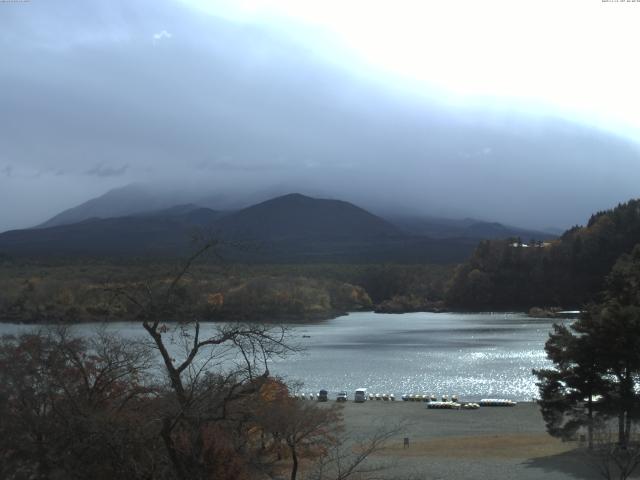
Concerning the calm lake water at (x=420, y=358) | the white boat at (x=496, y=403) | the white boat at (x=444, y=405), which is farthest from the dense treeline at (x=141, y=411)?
the white boat at (x=496, y=403)

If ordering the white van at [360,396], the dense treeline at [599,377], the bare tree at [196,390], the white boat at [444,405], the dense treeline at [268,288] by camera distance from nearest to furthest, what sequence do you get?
the bare tree at [196,390] < the dense treeline at [599,377] < the white boat at [444,405] < the white van at [360,396] < the dense treeline at [268,288]

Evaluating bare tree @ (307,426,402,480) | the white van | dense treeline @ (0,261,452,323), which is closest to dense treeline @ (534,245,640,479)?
bare tree @ (307,426,402,480)

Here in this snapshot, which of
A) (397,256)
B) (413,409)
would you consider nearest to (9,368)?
(413,409)

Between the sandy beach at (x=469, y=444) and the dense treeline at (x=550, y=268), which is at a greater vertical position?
the dense treeline at (x=550, y=268)

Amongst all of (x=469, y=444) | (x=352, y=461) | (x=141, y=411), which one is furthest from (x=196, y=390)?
(x=469, y=444)

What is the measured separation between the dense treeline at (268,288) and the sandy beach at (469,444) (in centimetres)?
709

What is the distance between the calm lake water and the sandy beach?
176 inches

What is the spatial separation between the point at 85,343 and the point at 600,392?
1310 centimetres

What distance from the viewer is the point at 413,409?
1257 inches

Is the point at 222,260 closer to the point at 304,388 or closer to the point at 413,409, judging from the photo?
the point at 413,409

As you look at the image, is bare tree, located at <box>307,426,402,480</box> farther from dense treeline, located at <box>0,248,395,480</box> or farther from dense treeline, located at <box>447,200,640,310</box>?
dense treeline, located at <box>447,200,640,310</box>

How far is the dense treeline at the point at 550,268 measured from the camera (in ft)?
342

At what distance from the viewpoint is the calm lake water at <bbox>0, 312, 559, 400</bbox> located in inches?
1531

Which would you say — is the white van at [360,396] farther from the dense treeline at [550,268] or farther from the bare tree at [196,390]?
the dense treeline at [550,268]
